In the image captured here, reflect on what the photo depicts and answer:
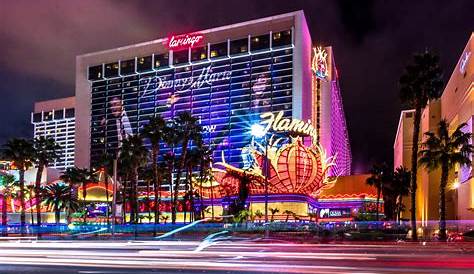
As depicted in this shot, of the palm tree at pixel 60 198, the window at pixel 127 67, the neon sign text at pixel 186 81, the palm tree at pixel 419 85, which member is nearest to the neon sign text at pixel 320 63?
the neon sign text at pixel 186 81

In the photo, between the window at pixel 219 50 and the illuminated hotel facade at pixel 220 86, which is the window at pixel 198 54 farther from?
the window at pixel 219 50

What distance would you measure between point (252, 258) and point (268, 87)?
461 feet

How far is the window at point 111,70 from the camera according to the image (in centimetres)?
19574

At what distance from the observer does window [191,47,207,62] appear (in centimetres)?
17838

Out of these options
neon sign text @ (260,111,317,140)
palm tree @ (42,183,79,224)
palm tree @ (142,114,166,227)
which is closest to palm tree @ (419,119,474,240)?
palm tree @ (142,114,166,227)

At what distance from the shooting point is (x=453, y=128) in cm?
8475

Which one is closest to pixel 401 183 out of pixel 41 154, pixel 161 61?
pixel 41 154

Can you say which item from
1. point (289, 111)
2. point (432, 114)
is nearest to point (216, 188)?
point (432, 114)

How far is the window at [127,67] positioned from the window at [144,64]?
2347 mm

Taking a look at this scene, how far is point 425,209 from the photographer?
100 meters

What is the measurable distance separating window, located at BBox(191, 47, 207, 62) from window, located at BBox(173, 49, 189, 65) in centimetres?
213

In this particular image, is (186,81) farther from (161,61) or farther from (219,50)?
(219,50)

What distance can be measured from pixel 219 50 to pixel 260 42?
48.6 ft

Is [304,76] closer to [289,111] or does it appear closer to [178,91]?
[289,111]
